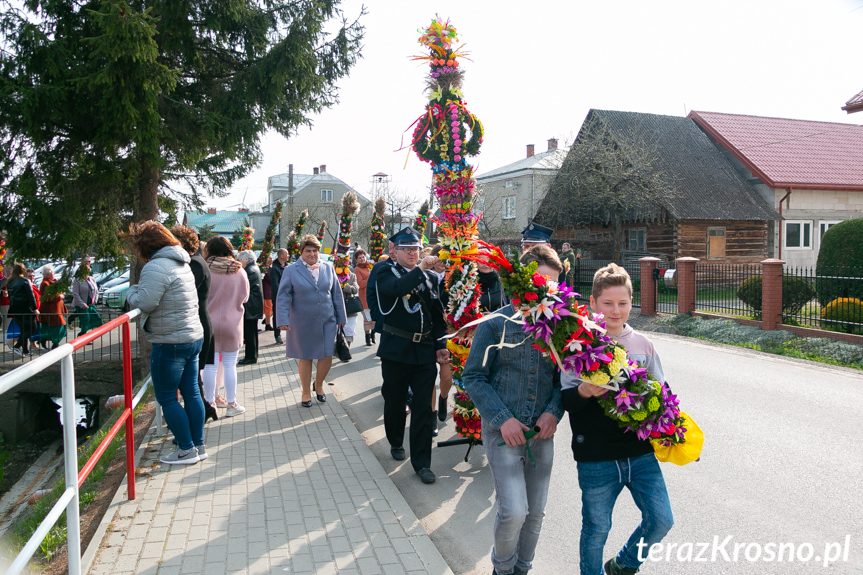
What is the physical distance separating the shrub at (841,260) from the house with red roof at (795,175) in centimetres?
1507

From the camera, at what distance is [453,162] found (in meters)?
6.59

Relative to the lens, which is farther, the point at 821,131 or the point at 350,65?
the point at 821,131

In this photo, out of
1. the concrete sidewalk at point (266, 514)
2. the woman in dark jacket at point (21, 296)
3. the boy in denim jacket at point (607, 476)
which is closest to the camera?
the boy in denim jacket at point (607, 476)

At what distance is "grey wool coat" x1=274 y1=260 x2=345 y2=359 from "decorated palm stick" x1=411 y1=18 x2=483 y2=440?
2037 millimetres

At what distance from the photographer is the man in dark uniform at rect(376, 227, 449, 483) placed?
17.7ft

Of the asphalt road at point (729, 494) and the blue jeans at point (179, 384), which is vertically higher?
the blue jeans at point (179, 384)

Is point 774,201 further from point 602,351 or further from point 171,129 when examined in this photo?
point 602,351

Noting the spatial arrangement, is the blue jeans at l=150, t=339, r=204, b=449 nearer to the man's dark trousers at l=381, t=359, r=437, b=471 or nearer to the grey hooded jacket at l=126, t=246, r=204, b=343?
the grey hooded jacket at l=126, t=246, r=204, b=343

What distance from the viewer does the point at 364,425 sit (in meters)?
7.20

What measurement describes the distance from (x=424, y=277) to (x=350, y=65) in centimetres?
747

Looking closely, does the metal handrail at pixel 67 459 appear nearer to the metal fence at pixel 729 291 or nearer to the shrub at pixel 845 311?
the shrub at pixel 845 311

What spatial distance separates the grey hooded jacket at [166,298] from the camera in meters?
4.98

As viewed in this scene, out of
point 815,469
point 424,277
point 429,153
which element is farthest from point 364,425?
point 815,469

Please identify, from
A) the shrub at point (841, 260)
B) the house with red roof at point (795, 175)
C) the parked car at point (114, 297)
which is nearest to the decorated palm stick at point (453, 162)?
the shrub at point (841, 260)
